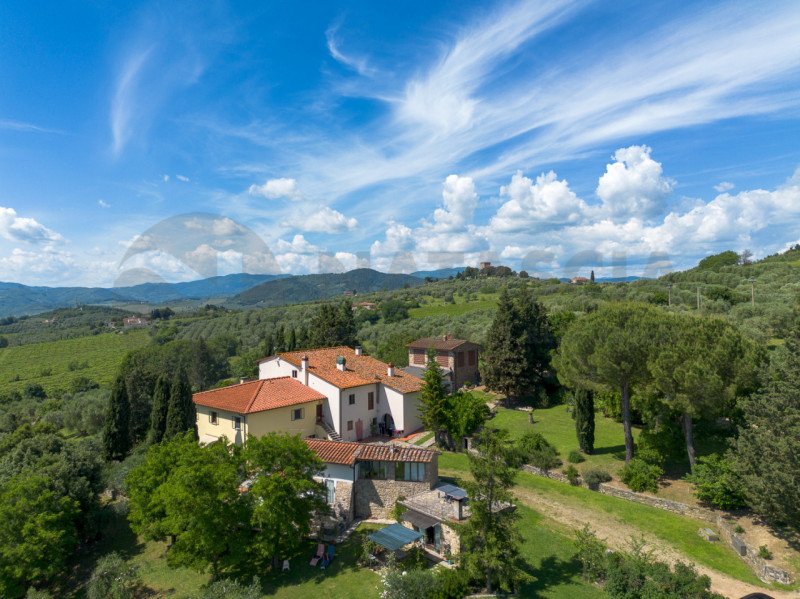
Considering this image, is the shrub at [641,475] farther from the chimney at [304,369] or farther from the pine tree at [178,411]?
the pine tree at [178,411]

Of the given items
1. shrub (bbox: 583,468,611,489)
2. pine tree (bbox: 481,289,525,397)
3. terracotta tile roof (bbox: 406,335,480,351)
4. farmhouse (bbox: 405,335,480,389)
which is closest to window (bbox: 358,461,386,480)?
shrub (bbox: 583,468,611,489)

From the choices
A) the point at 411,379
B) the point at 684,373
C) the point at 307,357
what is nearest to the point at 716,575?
the point at 684,373

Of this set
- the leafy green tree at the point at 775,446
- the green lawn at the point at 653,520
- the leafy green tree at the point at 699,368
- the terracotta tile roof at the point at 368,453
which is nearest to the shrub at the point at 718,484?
the leafy green tree at the point at 775,446

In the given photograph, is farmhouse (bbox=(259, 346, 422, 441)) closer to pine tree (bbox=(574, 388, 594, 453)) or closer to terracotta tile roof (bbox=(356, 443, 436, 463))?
terracotta tile roof (bbox=(356, 443, 436, 463))

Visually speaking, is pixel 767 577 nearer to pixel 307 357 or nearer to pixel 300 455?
pixel 300 455

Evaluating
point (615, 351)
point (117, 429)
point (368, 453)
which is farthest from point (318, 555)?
point (117, 429)

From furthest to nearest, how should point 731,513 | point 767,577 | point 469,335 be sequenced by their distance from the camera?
point 469,335 < point 731,513 < point 767,577
